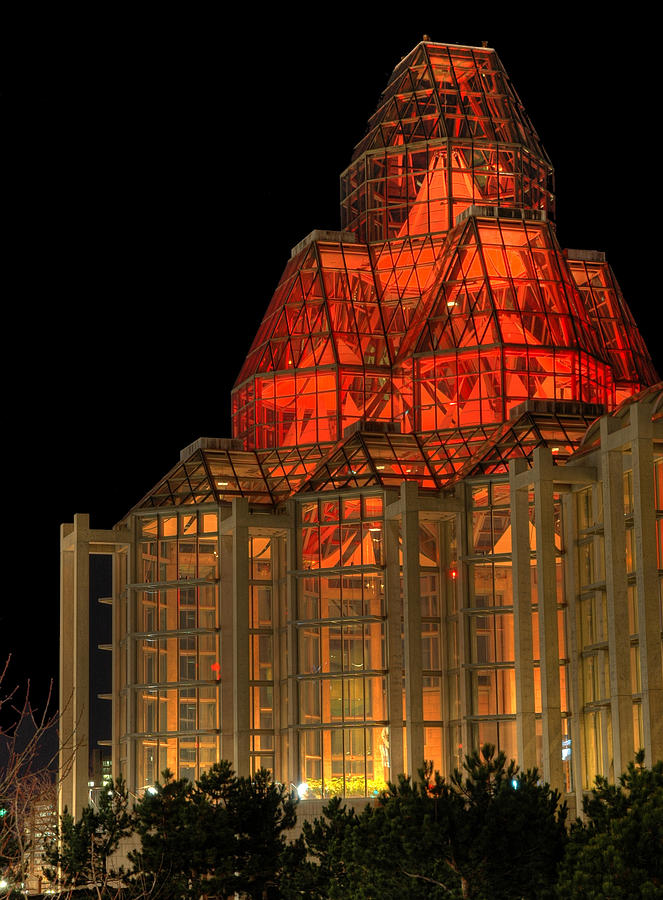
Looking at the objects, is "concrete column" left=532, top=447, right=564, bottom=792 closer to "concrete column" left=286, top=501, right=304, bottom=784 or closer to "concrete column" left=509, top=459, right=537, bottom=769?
"concrete column" left=509, top=459, right=537, bottom=769

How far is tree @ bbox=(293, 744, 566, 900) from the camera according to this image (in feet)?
174

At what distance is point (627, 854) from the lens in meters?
47.1

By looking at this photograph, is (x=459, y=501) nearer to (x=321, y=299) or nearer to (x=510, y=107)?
(x=321, y=299)

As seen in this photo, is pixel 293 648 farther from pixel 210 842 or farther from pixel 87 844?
pixel 210 842

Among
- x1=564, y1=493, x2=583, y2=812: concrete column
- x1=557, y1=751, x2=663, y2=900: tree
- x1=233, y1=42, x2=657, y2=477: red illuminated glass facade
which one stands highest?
x1=233, y1=42, x2=657, y2=477: red illuminated glass facade

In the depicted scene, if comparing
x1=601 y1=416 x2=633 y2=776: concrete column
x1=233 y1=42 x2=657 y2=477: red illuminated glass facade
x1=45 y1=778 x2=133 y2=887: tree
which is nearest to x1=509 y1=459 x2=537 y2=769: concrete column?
x1=601 y1=416 x2=633 y2=776: concrete column

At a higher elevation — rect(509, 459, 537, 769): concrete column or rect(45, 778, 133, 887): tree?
rect(509, 459, 537, 769): concrete column

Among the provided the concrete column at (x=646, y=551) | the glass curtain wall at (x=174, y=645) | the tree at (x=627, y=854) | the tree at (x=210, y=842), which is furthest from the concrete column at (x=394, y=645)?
the tree at (x=627, y=854)

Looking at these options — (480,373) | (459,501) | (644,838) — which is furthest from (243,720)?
(644,838)

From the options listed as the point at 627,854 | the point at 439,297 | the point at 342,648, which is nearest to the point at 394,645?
the point at 342,648

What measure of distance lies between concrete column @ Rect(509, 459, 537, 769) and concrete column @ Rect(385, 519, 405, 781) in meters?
7.32

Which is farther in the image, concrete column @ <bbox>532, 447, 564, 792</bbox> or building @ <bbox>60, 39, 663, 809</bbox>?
building @ <bbox>60, 39, 663, 809</bbox>

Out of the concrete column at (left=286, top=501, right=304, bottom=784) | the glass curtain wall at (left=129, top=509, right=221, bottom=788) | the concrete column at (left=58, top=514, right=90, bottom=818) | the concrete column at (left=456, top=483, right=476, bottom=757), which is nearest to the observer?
the concrete column at (left=456, top=483, right=476, bottom=757)

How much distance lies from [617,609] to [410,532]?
14.5 metres
